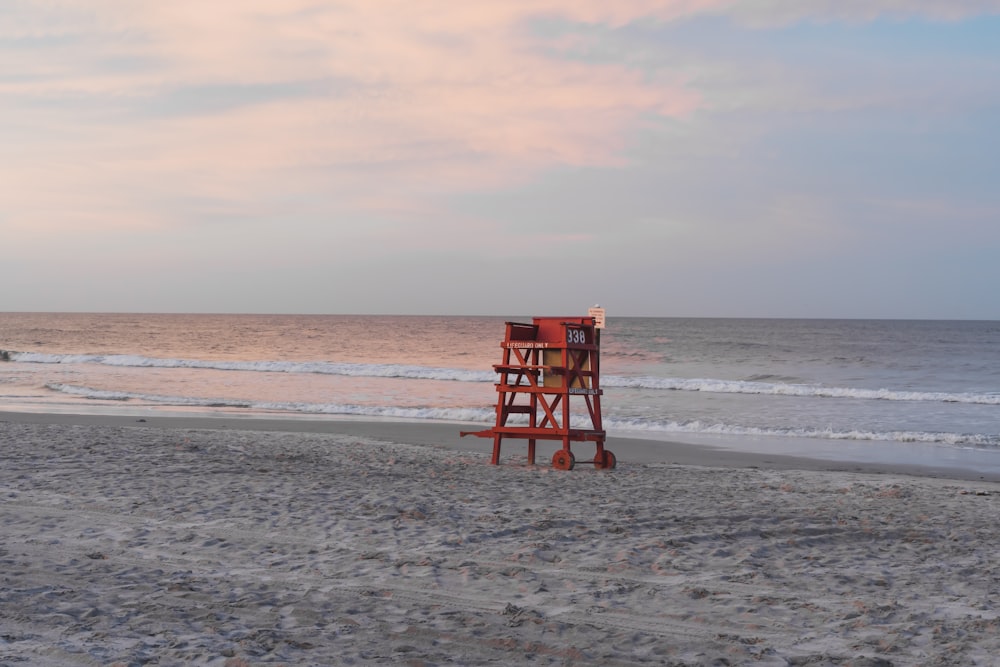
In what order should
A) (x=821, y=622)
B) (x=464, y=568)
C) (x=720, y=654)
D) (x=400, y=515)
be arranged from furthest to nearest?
1. (x=400, y=515)
2. (x=464, y=568)
3. (x=821, y=622)
4. (x=720, y=654)

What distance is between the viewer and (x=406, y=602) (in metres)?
5.57

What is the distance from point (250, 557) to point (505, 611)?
2.25 m

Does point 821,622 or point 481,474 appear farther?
point 481,474

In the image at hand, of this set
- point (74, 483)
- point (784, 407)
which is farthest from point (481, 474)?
point (784, 407)

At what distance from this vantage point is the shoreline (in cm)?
1438

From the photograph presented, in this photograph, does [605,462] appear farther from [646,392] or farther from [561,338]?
[646,392]

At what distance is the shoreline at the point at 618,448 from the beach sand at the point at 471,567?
2755 mm

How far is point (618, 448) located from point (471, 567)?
33.1 feet

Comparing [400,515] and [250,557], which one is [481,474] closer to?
[400,515]

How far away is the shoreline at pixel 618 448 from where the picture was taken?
1438 cm

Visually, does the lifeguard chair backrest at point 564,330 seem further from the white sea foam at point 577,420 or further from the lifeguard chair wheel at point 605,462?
the white sea foam at point 577,420

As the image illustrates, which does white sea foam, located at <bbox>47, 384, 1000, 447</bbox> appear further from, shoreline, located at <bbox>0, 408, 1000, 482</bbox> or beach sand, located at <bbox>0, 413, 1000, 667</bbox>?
beach sand, located at <bbox>0, 413, 1000, 667</bbox>

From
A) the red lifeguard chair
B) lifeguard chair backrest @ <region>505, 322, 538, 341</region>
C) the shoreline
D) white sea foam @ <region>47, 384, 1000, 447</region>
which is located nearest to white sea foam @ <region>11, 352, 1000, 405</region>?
white sea foam @ <region>47, 384, 1000, 447</region>

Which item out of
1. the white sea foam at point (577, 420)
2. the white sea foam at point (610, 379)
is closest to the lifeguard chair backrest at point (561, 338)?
the white sea foam at point (577, 420)
